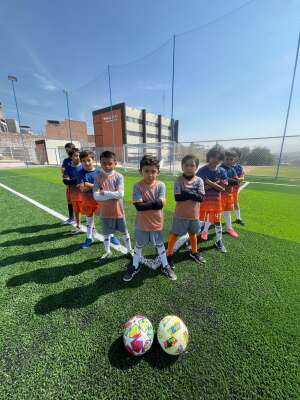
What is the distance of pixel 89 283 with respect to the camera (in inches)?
99.0

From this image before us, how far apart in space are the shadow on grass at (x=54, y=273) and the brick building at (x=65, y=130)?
2153 inches

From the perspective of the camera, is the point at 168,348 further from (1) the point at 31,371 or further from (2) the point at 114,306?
(1) the point at 31,371

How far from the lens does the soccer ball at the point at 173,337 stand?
5.29 ft

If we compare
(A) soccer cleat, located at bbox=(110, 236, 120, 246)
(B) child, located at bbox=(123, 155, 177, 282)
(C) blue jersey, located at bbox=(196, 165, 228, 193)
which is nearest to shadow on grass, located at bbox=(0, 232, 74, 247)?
(A) soccer cleat, located at bbox=(110, 236, 120, 246)

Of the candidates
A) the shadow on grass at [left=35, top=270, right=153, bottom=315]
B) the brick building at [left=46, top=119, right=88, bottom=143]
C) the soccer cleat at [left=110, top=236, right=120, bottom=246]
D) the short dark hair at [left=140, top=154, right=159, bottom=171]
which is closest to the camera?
the shadow on grass at [left=35, top=270, right=153, bottom=315]

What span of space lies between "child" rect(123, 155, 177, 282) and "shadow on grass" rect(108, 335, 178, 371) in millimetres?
921

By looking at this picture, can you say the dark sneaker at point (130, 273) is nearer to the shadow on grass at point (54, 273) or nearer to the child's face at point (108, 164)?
the shadow on grass at point (54, 273)

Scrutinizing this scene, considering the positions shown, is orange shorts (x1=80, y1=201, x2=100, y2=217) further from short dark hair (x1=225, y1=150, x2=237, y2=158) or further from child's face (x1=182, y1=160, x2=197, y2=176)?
short dark hair (x1=225, y1=150, x2=237, y2=158)

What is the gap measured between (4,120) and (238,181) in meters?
72.9

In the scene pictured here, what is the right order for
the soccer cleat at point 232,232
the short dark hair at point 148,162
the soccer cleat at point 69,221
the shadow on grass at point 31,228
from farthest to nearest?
the soccer cleat at point 69,221, the shadow on grass at point 31,228, the soccer cleat at point 232,232, the short dark hair at point 148,162

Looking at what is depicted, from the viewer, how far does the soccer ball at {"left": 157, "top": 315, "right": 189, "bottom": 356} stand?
161 centimetres

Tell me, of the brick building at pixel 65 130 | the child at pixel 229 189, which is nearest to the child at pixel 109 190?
the child at pixel 229 189

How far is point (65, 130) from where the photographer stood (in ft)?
173

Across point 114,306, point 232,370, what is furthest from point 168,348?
point 114,306
